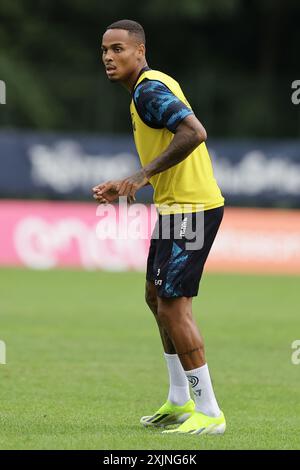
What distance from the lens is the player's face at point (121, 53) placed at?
7633 mm

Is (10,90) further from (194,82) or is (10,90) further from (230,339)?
(230,339)

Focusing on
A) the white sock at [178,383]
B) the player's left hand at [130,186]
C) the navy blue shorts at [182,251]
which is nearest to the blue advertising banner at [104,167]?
the white sock at [178,383]

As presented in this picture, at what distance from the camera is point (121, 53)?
7637 mm

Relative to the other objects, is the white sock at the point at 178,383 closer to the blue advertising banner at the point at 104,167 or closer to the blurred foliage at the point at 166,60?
the blue advertising banner at the point at 104,167

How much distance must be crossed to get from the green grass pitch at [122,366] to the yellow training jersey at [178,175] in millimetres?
1572

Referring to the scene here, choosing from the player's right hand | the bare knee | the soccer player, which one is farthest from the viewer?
the bare knee

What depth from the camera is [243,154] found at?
25969 mm

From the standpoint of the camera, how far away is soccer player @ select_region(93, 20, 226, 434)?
24.3 feet

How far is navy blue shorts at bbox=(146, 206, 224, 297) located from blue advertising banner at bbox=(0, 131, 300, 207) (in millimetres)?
17785

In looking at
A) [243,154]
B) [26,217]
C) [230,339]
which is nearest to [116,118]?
[243,154]

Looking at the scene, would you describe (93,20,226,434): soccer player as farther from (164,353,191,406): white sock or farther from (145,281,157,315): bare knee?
(164,353,191,406): white sock

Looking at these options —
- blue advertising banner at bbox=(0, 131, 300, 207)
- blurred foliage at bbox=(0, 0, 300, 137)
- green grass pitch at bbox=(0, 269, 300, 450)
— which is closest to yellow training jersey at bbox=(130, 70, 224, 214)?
green grass pitch at bbox=(0, 269, 300, 450)

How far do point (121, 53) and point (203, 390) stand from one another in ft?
7.68

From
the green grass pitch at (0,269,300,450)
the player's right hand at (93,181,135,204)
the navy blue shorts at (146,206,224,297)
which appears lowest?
the green grass pitch at (0,269,300,450)
